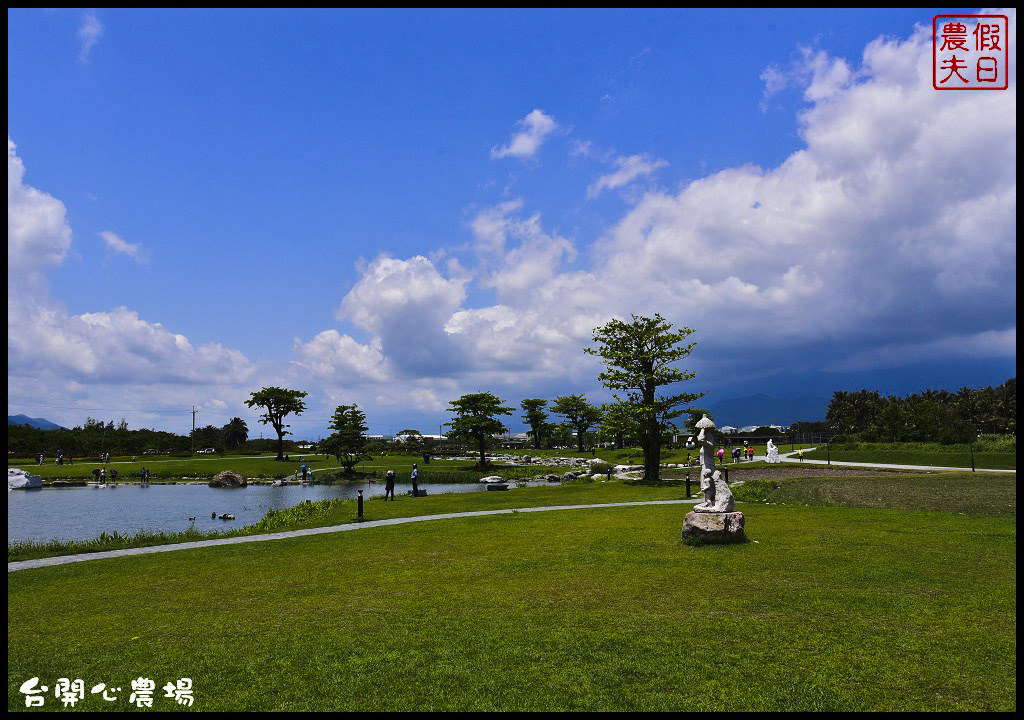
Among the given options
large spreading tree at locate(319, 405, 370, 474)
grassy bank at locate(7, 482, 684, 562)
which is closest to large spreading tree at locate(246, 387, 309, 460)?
large spreading tree at locate(319, 405, 370, 474)

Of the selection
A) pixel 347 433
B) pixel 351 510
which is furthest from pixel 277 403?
pixel 351 510

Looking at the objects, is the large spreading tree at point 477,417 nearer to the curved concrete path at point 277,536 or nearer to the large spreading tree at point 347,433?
the large spreading tree at point 347,433

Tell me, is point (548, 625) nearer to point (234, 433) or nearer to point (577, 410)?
point (577, 410)

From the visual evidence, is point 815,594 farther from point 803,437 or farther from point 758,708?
point 803,437

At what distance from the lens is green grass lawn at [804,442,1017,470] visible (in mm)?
50700

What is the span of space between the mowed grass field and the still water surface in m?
13.7

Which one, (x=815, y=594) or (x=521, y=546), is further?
(x=521, y=546)

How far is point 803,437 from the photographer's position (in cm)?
10694

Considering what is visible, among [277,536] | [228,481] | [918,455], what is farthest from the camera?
[918,455]

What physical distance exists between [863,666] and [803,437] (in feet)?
365

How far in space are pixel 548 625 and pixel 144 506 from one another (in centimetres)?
3758

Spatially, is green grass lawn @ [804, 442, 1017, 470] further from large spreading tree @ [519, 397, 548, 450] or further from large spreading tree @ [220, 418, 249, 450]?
large spreading tree @ [220, 418, 249, 450]

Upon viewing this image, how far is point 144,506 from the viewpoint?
3756 centimetres

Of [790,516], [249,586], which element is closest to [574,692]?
[249,586]
